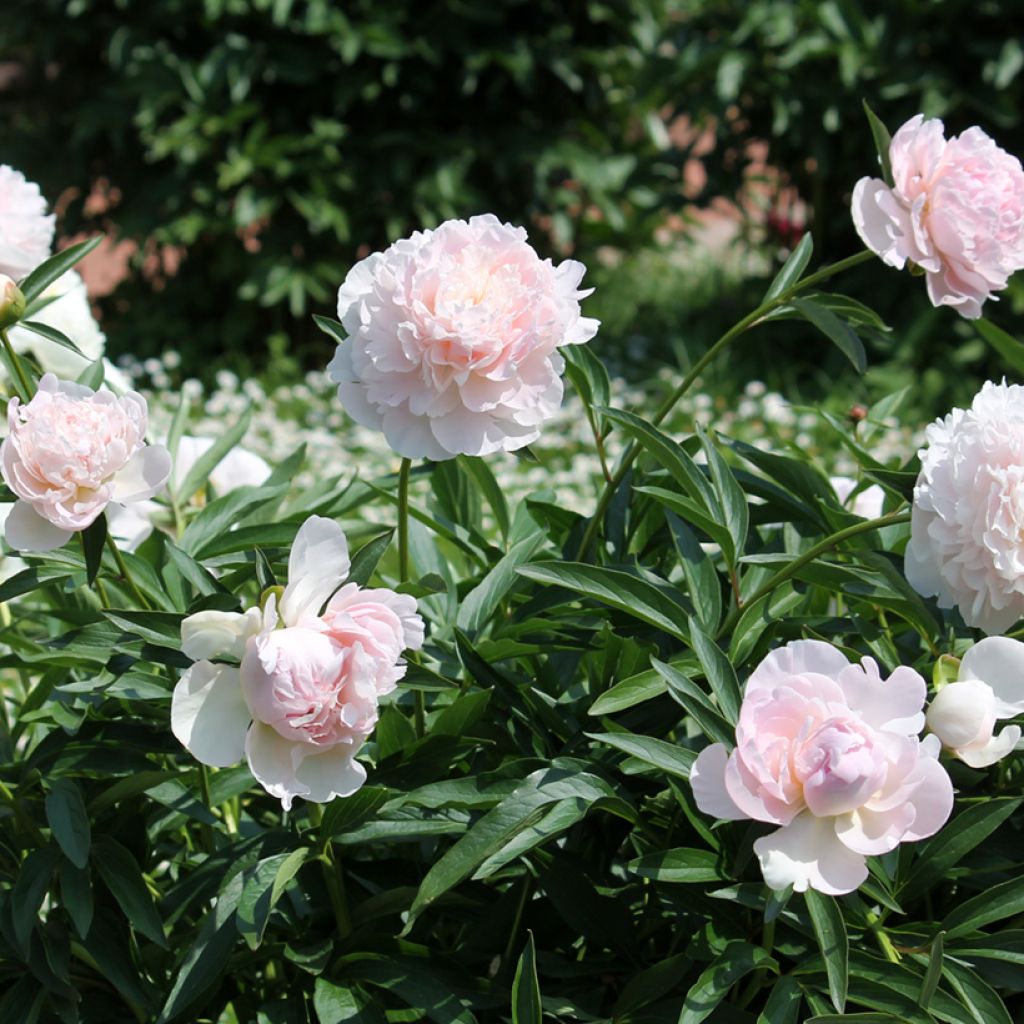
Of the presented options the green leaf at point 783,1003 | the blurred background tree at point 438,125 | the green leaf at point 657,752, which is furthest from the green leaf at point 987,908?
the blurred background tree at point 438,125

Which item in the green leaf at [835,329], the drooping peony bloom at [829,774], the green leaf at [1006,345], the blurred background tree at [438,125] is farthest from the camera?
the blurred background tree at [438,125]

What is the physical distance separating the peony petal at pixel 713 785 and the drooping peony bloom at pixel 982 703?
163 mm

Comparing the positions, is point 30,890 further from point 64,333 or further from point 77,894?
point 64,333

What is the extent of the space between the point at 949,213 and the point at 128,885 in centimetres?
86

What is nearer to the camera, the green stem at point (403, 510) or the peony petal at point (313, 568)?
the peony petal at point (313, 568)

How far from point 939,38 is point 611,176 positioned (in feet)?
3.92

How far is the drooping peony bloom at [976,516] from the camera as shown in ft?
3.04

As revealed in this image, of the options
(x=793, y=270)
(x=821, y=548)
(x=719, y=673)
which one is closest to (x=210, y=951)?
(x=719, y=673)

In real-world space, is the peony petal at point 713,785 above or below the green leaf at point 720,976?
above

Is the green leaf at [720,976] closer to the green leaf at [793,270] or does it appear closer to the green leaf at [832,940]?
Answer: the green leaf at [832,940]

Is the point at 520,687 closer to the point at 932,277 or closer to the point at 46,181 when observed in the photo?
the point at 932,277

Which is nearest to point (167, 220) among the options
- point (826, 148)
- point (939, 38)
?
point (826, 148)

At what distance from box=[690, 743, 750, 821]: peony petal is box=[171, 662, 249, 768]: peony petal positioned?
0.30m

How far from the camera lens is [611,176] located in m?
4.93
